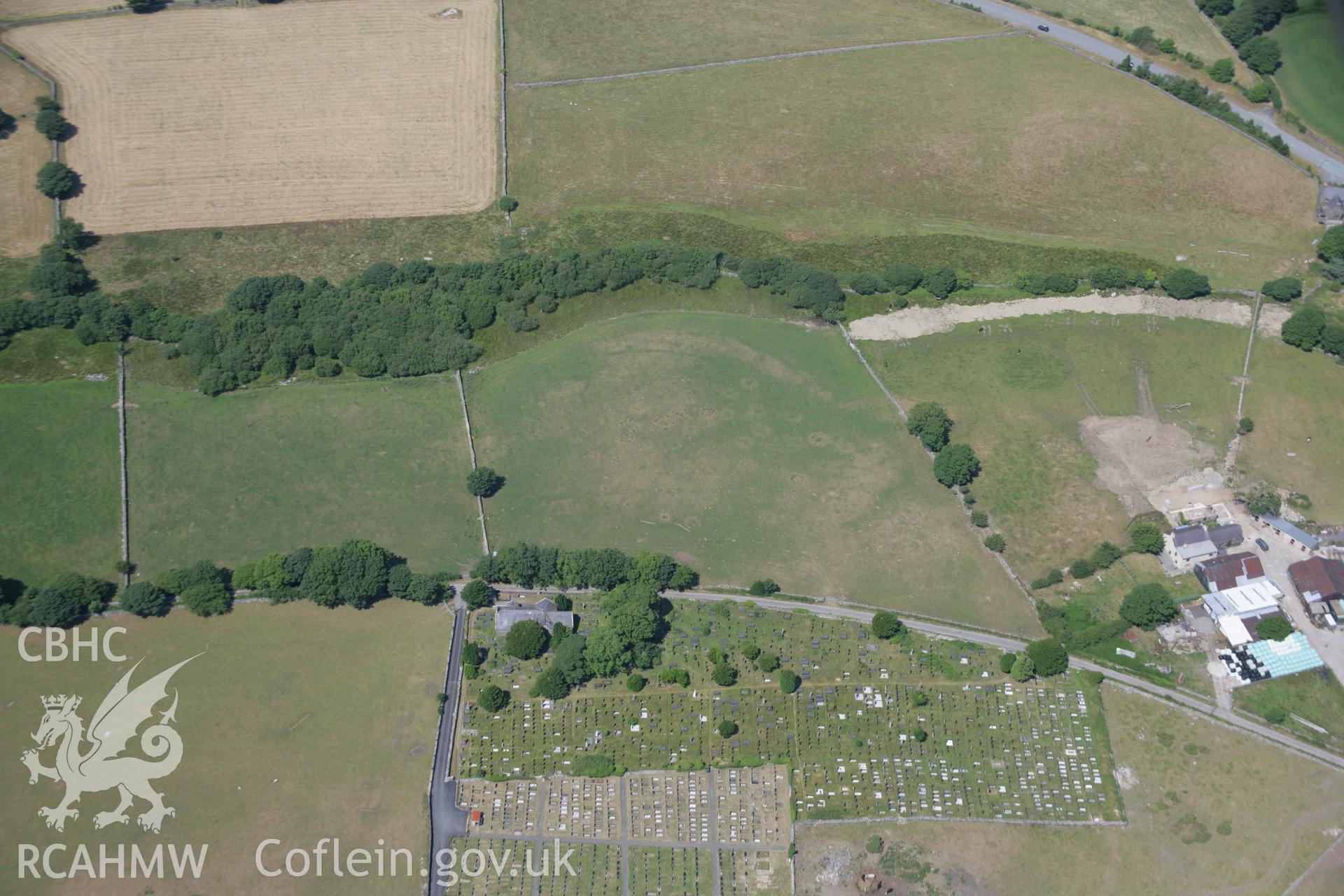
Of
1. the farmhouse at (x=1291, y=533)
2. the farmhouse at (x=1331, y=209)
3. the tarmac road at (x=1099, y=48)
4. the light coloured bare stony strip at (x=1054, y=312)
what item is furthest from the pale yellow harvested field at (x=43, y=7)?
the farmhouse at (x=1331, y=209)

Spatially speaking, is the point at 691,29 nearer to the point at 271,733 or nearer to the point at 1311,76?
the point at 1311,76

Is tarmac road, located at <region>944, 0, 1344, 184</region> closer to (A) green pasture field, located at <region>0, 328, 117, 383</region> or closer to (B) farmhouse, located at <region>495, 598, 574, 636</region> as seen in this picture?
(B) farmhouse, located at <region>495, 598, 574, 636</region>

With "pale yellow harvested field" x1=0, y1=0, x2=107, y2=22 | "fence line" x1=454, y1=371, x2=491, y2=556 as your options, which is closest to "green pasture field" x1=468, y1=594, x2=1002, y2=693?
"fence line" x1=454, y1=371, x2=491, y2=556

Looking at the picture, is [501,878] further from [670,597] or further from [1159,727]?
[1159,727]

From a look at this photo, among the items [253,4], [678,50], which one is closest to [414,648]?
[678,50]

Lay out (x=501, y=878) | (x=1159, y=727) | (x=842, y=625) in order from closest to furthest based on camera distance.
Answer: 1. (x=501, y=878)
2. (x=1159, y=727)
3. (x=842, y=625)

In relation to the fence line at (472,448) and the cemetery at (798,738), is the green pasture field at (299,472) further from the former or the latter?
the cemetery at (798,738)
